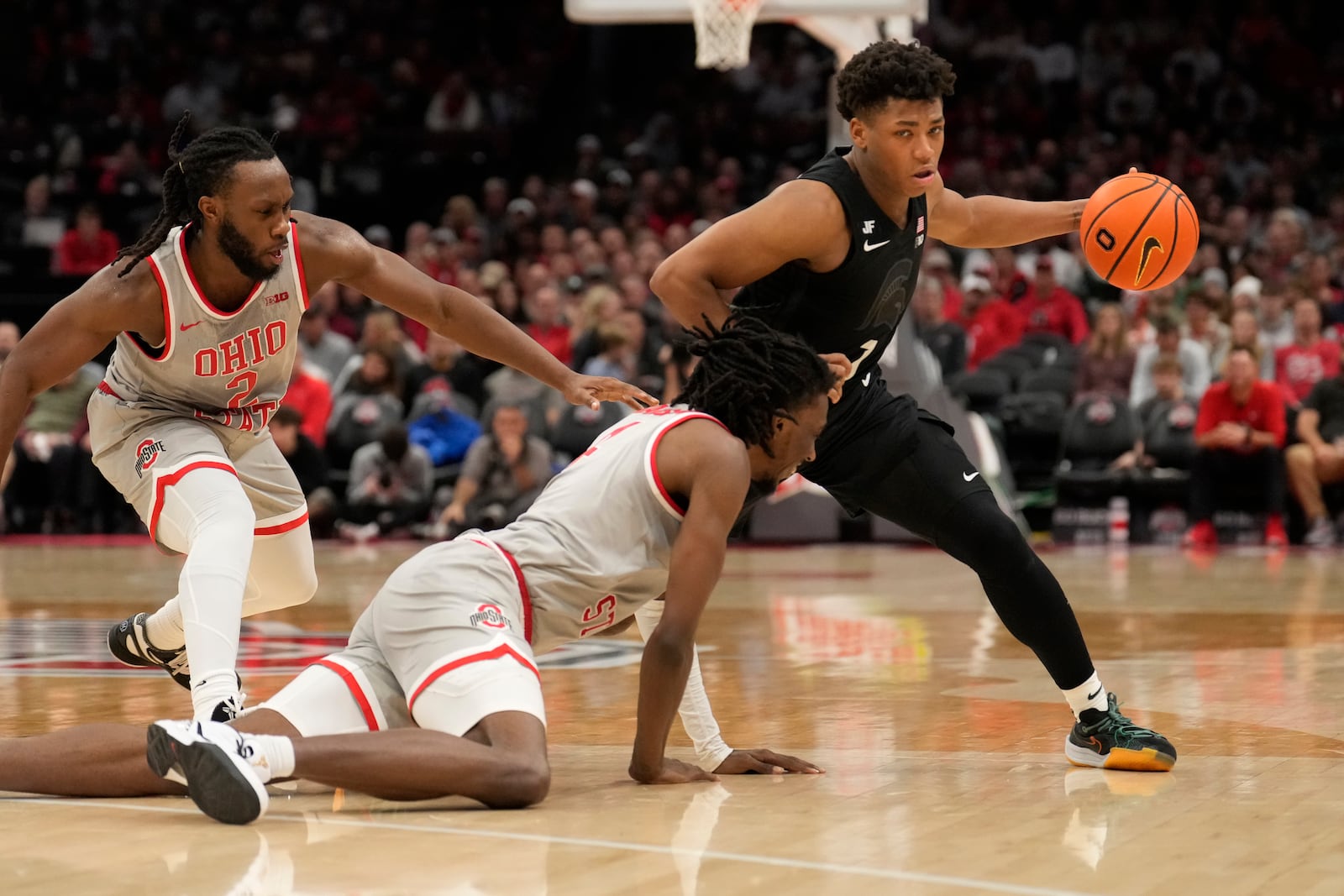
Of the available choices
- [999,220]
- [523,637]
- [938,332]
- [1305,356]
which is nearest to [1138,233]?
[999,220]

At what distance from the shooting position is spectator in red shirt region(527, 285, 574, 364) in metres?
14.8

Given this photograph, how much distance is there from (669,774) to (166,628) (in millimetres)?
1793

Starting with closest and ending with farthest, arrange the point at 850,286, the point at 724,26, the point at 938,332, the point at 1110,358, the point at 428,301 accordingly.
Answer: the point at 850,286 < the point at 428,301 < the point at 724,26 < the point at 1110,358 < the point at 938,332

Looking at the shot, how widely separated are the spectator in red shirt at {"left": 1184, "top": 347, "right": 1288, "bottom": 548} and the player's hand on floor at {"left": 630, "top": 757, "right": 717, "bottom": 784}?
898cm

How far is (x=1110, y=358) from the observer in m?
13.7

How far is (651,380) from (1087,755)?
29.5 feet

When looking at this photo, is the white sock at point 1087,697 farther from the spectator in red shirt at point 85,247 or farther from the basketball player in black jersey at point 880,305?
the spectator in red shirt at point 85,247

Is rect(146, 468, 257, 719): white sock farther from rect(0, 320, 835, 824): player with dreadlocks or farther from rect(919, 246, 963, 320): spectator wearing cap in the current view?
rect(919, 246, 963, 320): spectator wearing cap

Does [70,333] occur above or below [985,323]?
above

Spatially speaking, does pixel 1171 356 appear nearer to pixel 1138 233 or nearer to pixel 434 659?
pixel 1138 233

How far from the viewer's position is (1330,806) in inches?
160

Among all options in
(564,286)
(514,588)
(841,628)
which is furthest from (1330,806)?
(564,286)

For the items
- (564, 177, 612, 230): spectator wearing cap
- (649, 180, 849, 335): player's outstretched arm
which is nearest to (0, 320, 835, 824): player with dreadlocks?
(649, 180, 849, 335): player's outstretched arm

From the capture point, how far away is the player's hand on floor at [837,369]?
4.43 m
